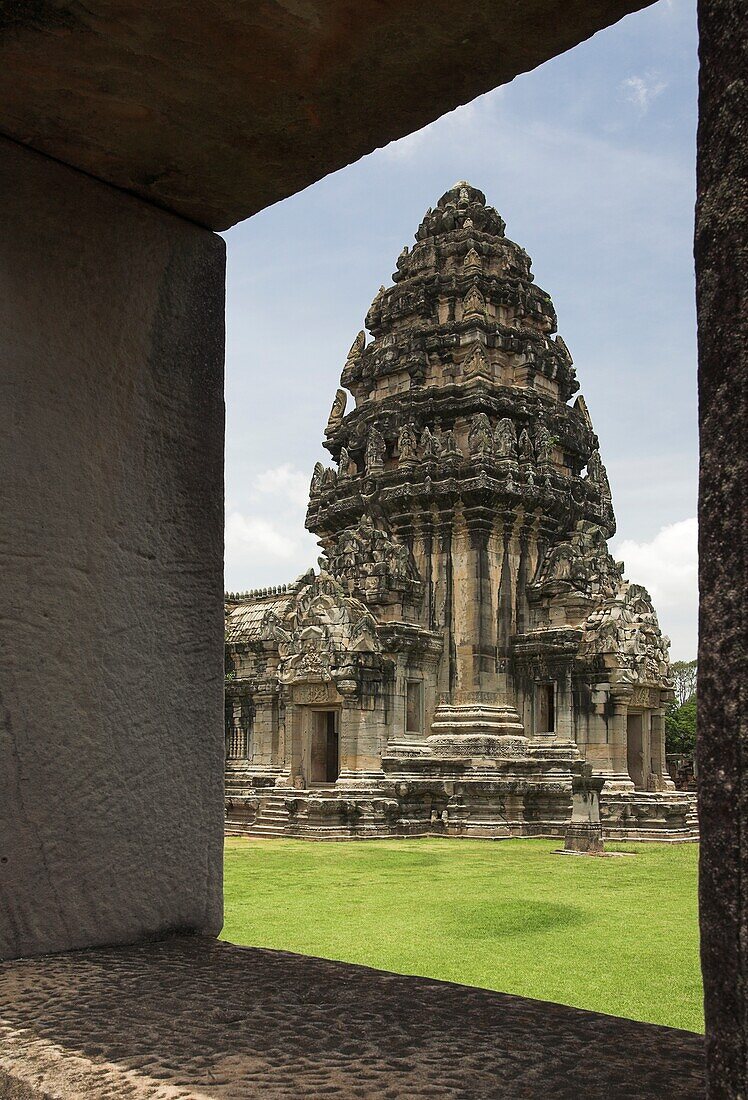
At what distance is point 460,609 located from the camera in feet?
80.0

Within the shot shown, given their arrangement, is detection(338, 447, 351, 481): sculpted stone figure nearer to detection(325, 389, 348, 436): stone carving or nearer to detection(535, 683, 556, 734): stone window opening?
detection(325, 389, 348, 436): stone carving

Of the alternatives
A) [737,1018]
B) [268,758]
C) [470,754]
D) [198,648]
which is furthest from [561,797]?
[737,1018]

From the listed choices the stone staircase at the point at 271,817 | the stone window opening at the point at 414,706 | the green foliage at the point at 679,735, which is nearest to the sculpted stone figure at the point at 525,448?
the stone window opening at the point at 414,706

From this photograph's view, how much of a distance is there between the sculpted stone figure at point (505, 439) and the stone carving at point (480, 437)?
0.17 meters

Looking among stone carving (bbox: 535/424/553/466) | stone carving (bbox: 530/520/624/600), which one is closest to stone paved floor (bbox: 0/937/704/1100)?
stone carving (bbox: 530/520/624/600)

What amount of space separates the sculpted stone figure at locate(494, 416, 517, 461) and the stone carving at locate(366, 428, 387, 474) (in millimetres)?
3049

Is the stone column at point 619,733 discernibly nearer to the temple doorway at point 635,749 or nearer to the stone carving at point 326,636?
the temple doorway at point 635,749

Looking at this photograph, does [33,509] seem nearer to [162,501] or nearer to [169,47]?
[162,501]

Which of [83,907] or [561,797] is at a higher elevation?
[83,907]

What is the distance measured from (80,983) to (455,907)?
32.6ft

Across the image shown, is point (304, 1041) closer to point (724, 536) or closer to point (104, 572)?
point (724, 536)

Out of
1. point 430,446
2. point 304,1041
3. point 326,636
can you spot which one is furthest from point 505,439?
point 304,1041

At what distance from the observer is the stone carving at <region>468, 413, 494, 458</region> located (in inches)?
965

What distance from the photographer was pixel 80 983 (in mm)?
2305
